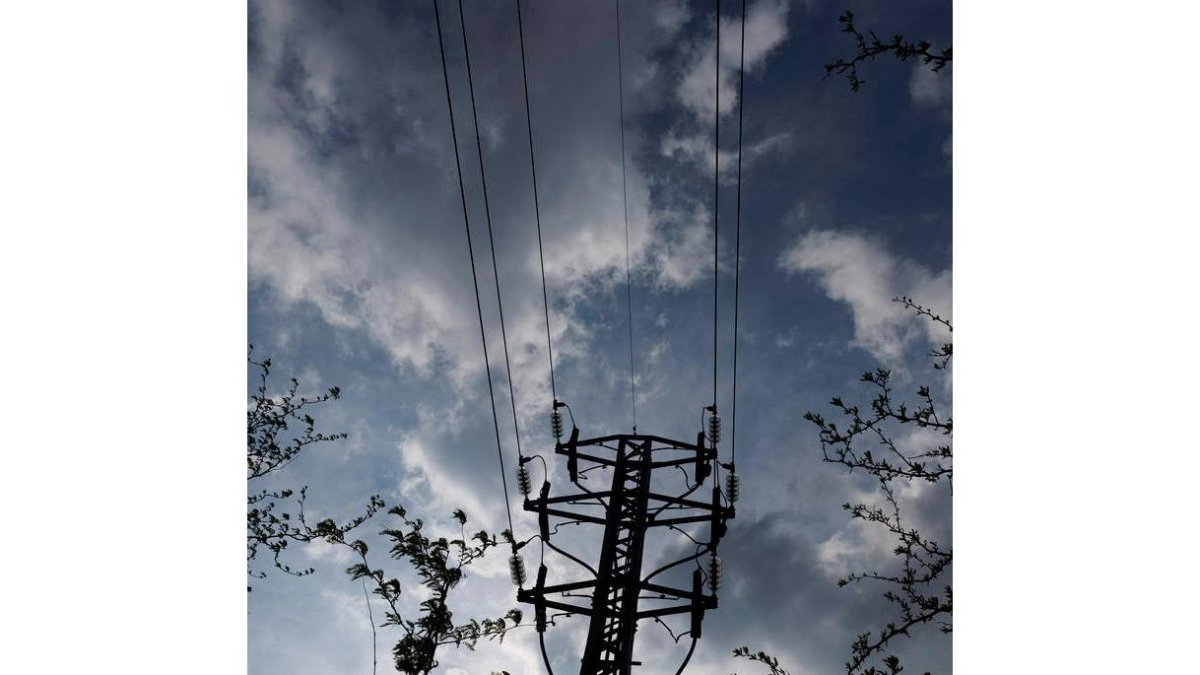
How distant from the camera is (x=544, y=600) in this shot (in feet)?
25.2

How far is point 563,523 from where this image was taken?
29.6ft

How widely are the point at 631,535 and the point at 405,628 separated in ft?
9.78

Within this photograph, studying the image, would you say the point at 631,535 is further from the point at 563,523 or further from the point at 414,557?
the point at 414,557

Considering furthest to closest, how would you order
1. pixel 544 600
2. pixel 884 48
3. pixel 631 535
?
pixel 631 535 < pixel 544 600 < pixel 884 48

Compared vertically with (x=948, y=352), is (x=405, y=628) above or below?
below

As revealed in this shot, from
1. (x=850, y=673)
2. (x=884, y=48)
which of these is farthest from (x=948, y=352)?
(x=850, y=673)
